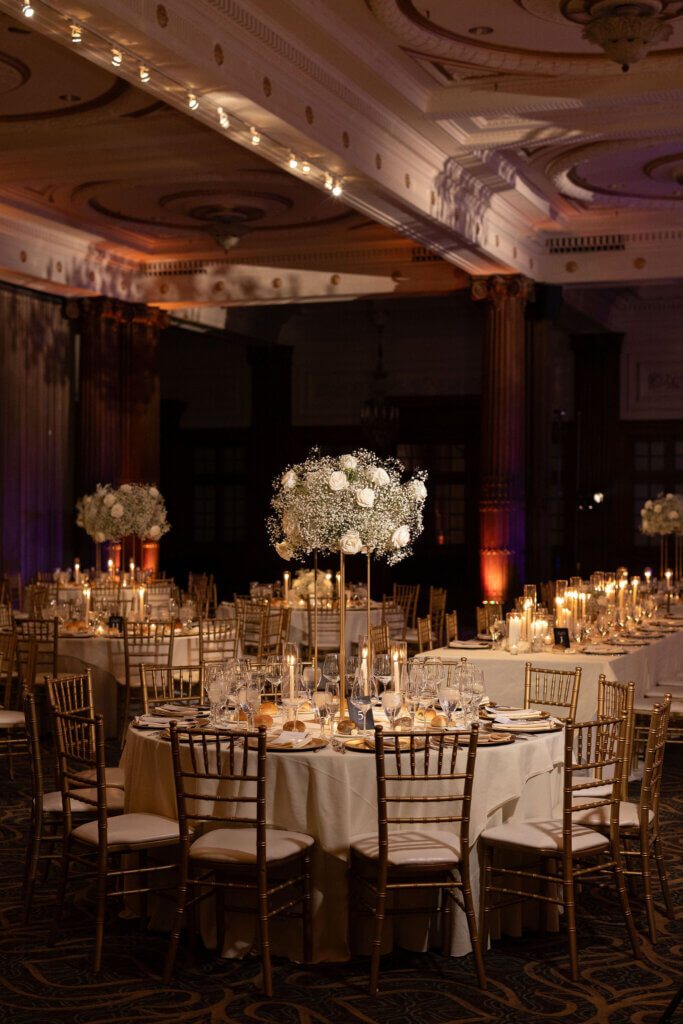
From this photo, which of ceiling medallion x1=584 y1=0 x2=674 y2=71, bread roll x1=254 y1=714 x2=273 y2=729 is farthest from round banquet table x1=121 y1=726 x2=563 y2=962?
ceiling medallion x1=584 y1=0 x2=674 y2=71

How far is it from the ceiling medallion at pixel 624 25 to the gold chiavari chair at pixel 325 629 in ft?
17.0

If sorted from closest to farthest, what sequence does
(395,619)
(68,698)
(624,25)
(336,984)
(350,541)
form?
1. (336,984)
2. (350,541)
3. (68,698)
4. (624,25)
5. (395,619)

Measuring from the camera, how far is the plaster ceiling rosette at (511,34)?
8516 mm

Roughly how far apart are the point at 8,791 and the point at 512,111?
6.69 meters

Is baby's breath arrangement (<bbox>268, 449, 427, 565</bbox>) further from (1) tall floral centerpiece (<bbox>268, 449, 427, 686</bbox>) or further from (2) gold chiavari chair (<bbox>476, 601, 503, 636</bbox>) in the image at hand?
(2) gold chiavari chair (<bbox>476, 601, 503, 636</bbox>)

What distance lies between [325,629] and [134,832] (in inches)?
252

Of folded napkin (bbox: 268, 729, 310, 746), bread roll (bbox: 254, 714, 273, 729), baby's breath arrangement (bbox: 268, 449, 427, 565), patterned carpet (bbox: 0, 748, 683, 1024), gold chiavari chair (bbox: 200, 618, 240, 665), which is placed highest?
baby's breath arrangement (bbox: 268, 449, 427, 565)

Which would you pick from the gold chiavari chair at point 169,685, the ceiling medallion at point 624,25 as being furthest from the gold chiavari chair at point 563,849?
the ceiling medallion at point 624,25

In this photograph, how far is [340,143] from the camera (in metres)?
9.68

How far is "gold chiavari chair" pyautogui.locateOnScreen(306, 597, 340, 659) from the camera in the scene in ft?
36.8

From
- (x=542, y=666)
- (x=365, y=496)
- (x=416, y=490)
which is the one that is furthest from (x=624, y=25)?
(x=365, y=496)

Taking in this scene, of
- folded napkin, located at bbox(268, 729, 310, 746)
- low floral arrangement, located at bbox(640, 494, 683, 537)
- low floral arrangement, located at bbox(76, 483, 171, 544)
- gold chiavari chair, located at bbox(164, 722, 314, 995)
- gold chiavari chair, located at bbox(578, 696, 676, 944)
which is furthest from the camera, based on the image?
low floral arrangement, located at bbox(76, 483, 171, 544)

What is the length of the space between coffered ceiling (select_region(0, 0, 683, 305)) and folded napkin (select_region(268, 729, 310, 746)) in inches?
152

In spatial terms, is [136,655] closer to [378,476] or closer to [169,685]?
[169,685]
